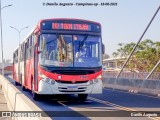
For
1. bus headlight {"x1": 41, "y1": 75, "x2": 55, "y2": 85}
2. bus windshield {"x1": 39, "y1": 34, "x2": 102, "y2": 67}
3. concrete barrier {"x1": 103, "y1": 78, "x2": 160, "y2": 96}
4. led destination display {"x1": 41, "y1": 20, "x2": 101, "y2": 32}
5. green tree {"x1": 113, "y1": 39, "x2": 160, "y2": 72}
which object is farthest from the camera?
green tree {"x1": 113, "y1": 39, "x2": 160, "y2": 72}

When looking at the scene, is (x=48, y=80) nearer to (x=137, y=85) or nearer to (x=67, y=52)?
(x=67, y=52)

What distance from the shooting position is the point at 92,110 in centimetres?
1398

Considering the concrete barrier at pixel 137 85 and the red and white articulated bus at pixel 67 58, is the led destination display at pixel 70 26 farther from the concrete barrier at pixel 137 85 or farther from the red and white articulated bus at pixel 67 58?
the concrete barrier at pixel 137 85

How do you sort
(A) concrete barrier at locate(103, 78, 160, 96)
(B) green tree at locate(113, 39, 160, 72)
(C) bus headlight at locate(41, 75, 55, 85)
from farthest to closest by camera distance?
(B) green tree at locate(113, 39, 160, 72), (A) concrete barrier at locate(103, 78, 160, 96), (C) bus headlight at locate(41, 75, 55, 85)

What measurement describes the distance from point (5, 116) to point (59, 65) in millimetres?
3012

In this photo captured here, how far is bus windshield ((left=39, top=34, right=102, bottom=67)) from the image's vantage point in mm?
15641

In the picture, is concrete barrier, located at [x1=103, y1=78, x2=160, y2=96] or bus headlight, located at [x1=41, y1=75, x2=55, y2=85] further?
concrete barrier, located at [x1=103, y1=78, x2=160, y2=96]

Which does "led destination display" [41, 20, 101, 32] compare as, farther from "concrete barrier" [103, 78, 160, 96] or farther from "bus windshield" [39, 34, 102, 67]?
"concrete barrier" [103, 78, 160, 96]

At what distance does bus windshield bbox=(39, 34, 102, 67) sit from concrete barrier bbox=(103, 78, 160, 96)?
7270 mm

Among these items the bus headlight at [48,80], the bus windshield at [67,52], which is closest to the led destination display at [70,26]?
the bus windshield at [67,52]

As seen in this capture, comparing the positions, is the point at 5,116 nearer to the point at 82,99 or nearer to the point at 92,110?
the point at 92,110

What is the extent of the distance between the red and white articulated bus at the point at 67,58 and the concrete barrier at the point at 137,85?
709 centimetres

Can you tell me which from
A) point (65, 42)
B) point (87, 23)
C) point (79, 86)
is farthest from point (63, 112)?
point (87, 23)

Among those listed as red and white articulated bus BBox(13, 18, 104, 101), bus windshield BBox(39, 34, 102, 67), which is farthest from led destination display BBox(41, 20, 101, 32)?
bus windshield BBox(39, 34, 102, 67)
